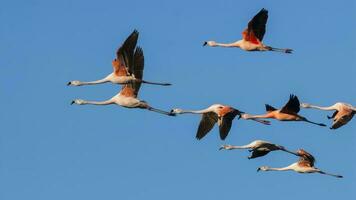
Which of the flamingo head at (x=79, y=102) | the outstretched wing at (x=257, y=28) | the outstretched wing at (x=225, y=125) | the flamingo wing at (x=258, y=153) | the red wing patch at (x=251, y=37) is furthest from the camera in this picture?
the flamingo head at (x=79, y=102)

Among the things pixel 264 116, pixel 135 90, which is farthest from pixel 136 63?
pixel 264 116

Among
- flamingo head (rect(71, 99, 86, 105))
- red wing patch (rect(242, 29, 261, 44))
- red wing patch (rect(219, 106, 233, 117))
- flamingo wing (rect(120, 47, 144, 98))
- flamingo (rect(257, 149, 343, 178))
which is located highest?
red wing patch (rect(242, 29, 261, 44))

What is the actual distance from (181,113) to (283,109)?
510 cm

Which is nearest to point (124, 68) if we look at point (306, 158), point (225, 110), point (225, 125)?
point (225, 110)

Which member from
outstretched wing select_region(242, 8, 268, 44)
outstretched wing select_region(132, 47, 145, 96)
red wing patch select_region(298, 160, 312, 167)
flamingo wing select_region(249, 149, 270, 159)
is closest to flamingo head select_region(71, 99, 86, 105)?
outstretched wing select_region(132, 47, 145, 96)

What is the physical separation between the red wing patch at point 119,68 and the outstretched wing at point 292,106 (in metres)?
6.05

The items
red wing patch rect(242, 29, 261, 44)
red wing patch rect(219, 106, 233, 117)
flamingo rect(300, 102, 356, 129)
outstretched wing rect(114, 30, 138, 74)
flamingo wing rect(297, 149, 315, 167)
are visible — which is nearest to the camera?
outstretched wing rect(114, 30, 138, 74)

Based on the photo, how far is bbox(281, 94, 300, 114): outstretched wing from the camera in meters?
64.6

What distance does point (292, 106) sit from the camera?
213 ft

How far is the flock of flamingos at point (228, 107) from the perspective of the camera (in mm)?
64875

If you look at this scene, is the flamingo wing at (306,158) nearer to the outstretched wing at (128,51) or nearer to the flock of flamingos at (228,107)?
the flock of flamingos at (228,107)

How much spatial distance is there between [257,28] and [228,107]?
3194mm

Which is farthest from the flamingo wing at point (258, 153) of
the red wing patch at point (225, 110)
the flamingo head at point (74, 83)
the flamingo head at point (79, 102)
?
the flamingo head at point (74, 83)

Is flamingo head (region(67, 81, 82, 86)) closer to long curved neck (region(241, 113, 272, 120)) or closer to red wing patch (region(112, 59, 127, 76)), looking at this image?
red wing patch (region(112, 59, 127, 76))
